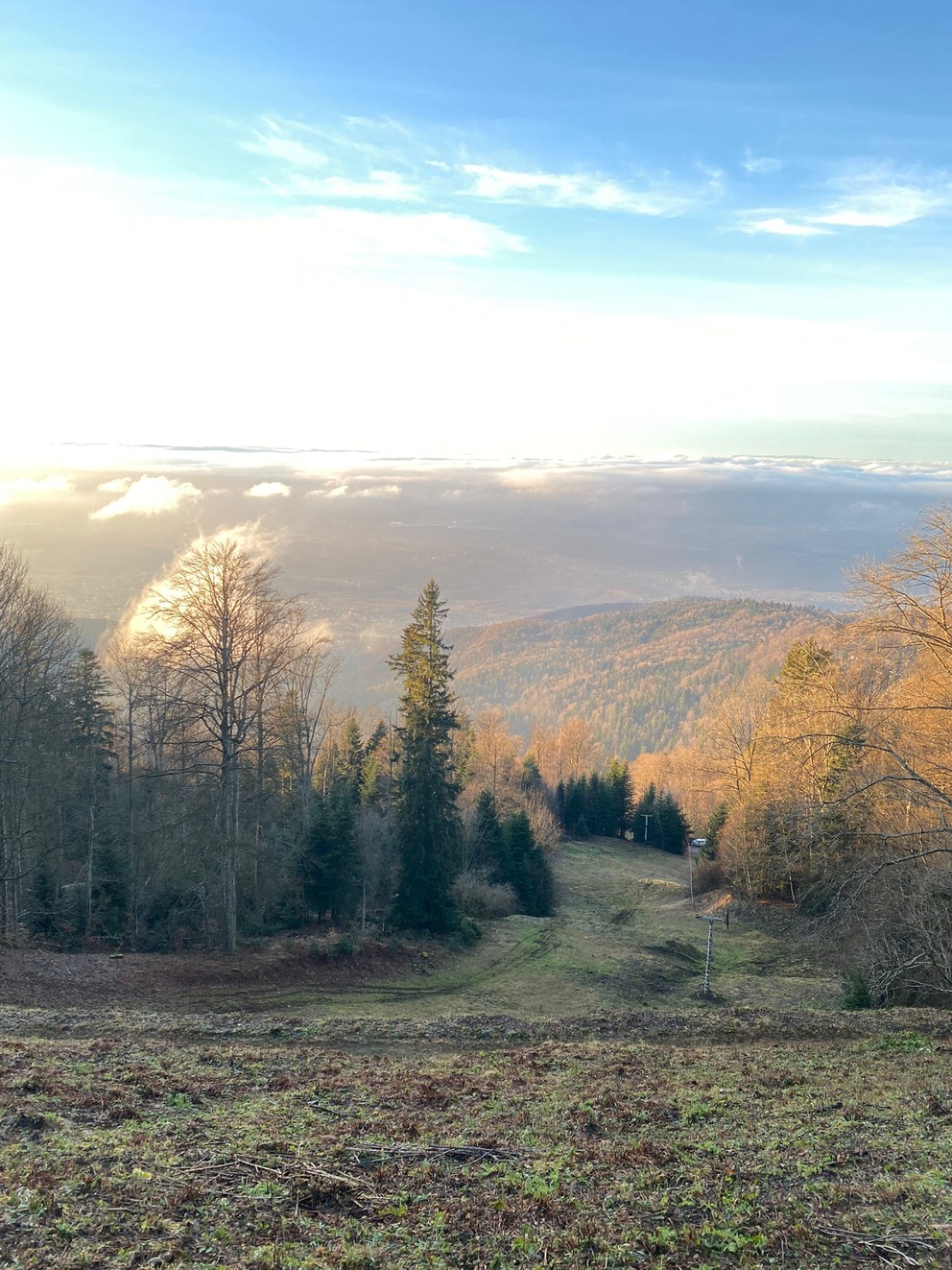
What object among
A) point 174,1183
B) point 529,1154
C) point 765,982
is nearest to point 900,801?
point 765,982

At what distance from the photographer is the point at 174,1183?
7074mm

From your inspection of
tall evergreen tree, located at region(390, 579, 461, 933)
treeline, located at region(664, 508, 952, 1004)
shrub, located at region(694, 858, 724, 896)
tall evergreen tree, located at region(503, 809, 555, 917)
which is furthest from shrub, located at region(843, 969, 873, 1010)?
shrub, located at region(694, 858, 724, 896)

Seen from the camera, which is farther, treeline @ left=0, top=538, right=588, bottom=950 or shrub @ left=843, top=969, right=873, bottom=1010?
treeline @ left=0, top=538, right=588, bottom=950

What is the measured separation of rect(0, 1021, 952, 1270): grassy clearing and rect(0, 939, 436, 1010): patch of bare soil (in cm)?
634

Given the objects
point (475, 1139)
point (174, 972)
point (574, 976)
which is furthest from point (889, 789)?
point (174, 972)

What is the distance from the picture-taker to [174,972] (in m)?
20.5

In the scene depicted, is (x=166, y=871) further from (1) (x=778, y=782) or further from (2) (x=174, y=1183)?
(1) (x=778, y=782)

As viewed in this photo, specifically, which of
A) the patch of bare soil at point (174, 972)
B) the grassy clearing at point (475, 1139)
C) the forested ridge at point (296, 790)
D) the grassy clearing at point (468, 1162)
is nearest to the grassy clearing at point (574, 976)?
the patch of bare soil at point (174, 972)

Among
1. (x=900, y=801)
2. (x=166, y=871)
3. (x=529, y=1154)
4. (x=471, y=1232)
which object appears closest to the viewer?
(x=471, y=1232)

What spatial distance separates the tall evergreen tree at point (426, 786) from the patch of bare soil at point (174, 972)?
419cm

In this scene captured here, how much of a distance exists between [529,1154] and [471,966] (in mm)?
19652

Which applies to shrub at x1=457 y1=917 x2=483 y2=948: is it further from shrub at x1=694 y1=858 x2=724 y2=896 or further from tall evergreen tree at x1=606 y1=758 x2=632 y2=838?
tall evergreen tree at x1=606 y1=758 x2=632 y2=838

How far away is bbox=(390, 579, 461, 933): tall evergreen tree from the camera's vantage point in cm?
2983

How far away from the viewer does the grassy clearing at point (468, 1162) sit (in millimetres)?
6156
